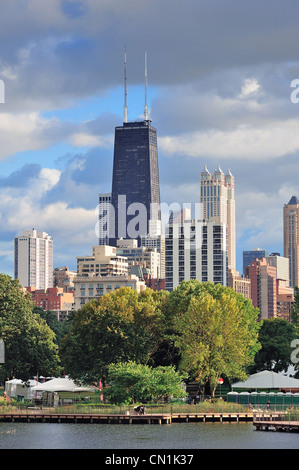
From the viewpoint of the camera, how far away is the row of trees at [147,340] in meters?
101

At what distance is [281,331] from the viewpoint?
5025 inches

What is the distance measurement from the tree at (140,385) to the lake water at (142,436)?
24.5 feet

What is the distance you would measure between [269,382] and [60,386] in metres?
22.5

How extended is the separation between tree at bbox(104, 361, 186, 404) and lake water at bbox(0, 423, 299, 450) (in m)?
7.46

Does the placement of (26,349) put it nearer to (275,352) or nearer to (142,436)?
(275,352)

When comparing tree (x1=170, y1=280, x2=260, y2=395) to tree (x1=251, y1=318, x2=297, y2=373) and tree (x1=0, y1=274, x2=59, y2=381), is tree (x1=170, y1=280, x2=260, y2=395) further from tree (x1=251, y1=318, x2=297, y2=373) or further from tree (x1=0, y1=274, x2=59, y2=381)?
tree (x1=251, y1=318, x2=297, y2=373)

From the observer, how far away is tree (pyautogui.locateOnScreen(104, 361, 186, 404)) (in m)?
94.3

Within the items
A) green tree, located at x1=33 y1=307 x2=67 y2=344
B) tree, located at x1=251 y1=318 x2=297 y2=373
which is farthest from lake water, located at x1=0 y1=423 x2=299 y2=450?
green tree, located at x1=33 y1=307 x2=67 y2=344

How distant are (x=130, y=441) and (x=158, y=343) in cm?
3186

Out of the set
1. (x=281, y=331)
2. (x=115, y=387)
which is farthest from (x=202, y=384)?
(x=281, y=331)

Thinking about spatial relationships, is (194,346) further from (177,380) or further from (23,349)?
(23,349)

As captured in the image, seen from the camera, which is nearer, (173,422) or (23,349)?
(173,422)

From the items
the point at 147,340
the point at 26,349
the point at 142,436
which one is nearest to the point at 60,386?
the point at 26,349
